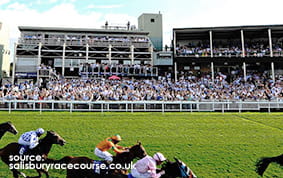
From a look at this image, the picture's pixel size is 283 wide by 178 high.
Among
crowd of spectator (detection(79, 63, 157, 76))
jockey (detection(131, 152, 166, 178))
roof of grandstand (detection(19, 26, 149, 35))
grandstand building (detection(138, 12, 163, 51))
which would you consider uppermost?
grandstand building (detection(138, 12, 163, 51))

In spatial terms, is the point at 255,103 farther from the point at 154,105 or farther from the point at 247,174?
the point at 247,174

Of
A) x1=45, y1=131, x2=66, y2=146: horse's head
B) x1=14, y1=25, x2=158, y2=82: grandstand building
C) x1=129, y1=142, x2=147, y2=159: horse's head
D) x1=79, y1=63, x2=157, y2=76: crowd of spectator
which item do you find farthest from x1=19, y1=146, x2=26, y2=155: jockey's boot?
x1=14, y1=25, x2=158, y2=82: grandstand building

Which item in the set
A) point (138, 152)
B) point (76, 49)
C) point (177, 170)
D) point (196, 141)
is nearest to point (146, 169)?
point (177, 170)

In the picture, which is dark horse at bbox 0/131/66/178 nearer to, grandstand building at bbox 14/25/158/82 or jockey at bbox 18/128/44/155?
jockey at bbox 18/128/44/155

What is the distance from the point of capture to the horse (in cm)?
386

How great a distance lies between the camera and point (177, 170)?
393cm

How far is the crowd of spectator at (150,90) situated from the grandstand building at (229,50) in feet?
7.11

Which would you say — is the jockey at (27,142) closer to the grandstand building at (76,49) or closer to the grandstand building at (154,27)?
the grandstand building at (76,49)

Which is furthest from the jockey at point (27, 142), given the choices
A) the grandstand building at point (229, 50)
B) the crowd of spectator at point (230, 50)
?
the crowd of spectator at point (230, 50)

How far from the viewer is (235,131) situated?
958 cm

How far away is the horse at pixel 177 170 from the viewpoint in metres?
3.86

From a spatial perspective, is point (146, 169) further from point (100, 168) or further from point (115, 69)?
point (115, 69)

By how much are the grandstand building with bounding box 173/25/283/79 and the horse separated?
2659cm

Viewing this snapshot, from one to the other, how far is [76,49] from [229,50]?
20.9 m
